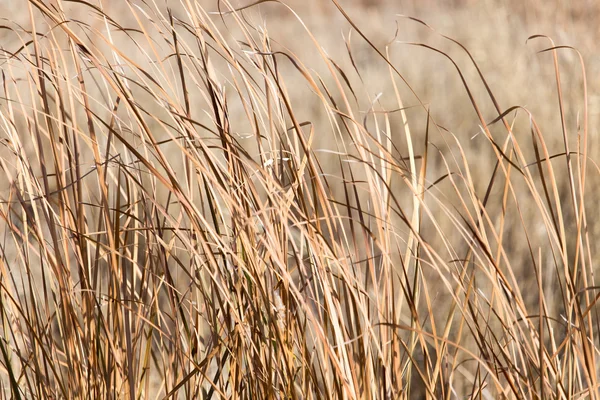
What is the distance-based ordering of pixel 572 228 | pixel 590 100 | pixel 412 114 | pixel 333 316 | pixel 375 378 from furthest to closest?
pixel 412 114
pixel 590 100
pixel 572 228
pixel 375 378
pixel 333 316

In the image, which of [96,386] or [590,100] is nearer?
[96,386]

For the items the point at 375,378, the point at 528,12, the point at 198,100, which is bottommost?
the point at 375,378

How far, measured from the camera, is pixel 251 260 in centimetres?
53

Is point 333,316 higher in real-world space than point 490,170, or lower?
lower

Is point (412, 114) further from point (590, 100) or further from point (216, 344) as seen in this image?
point (216, 344)

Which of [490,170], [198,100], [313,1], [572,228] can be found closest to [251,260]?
[572,228]

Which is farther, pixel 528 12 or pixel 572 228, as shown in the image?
pixel 528 12

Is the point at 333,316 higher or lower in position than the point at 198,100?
lower

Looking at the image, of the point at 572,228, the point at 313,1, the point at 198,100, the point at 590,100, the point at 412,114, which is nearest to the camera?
the point at 572,228

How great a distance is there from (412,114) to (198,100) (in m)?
1.20

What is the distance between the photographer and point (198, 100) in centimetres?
341

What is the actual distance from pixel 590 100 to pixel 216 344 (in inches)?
69.6

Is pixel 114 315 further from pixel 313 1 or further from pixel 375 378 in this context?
pixel 313 1

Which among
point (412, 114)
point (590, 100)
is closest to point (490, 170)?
point (590, 100)
